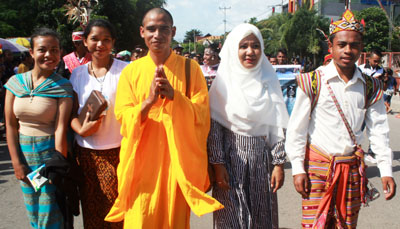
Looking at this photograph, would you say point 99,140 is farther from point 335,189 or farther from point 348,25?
point 348,25

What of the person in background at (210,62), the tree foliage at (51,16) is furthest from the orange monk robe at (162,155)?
the tree foliage at (51,16)

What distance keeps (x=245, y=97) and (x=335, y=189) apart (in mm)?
883

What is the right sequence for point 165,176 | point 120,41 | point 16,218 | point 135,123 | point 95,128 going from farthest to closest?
point 120,41, point 16,218, point 95,128, point 165,176, point 135,123

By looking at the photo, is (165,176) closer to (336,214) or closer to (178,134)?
(178,134)

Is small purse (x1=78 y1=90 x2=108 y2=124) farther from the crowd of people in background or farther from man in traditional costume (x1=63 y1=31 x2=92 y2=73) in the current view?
man in traditional costume (x1=63 y1=31 x2=92 y2=73)

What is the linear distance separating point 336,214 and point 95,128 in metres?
1.81

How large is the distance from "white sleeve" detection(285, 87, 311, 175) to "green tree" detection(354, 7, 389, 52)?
31083mm

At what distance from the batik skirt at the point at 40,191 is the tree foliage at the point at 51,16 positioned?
57.6 feet

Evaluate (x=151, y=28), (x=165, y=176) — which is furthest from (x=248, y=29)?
(x=165, y=176)

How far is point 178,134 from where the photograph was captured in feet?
7.54

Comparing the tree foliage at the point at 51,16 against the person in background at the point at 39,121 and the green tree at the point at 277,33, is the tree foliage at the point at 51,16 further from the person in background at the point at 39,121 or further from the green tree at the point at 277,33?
the person in background at the point at 39,121

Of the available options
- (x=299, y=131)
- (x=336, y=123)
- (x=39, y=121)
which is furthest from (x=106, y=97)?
(x=336, y=123)

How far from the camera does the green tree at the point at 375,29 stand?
30.3 meters

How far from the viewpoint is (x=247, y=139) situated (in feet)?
8.23
